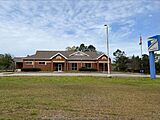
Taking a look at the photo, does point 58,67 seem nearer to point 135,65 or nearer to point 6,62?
point 135,65

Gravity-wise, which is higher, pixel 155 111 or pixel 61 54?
pixel 61 54

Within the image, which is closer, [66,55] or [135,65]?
[135,65]

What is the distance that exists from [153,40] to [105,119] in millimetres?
26205

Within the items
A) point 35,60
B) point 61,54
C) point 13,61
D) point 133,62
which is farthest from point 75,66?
point 13,61

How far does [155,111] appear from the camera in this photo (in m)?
8.55

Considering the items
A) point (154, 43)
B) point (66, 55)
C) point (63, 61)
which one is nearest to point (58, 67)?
point (63, 61)

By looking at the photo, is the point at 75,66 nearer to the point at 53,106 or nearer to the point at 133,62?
the point at 133,62

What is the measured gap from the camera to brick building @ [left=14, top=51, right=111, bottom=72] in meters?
59.4

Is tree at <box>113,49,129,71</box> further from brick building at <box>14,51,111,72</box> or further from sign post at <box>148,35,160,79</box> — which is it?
sign post at <box>148,35,160,79</box>

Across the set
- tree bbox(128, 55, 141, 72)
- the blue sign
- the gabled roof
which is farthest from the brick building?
the blue sign

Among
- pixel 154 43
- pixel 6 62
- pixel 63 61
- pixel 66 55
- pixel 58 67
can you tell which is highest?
pixel 66 55

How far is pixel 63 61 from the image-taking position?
5950cm

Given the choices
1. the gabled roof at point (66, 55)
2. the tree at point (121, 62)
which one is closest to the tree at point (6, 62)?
the gabled roof at point (66, 55)

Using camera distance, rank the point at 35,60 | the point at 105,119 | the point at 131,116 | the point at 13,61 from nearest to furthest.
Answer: the point at 105,119 → the point at 131,116 → the point at 35,60 → the point at 13,61
